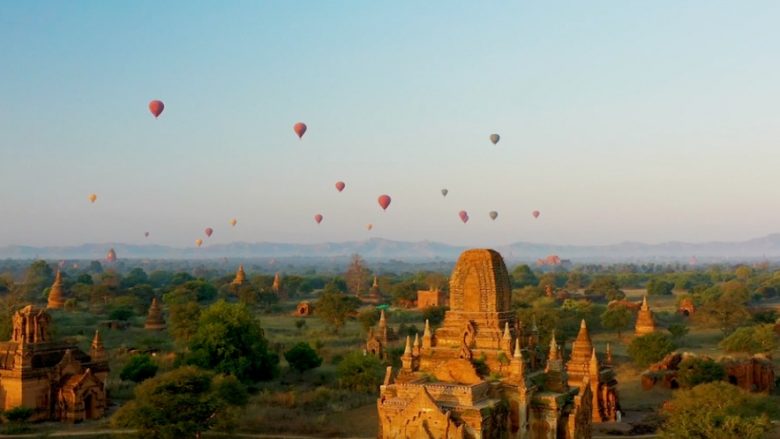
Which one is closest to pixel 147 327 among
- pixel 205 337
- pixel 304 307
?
pixel 304 307

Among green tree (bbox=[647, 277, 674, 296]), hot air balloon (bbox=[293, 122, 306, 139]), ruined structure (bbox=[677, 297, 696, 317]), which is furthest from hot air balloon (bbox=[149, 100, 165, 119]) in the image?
green tree (bbox=[647, 277, 674, 296])

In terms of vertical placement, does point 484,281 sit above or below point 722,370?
above

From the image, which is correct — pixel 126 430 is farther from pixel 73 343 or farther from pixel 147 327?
pixel 147 327

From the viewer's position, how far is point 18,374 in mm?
40156

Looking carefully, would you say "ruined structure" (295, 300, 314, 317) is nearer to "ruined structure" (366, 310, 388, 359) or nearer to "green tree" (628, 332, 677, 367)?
"ruined structure" (366, 310, 388, 359)

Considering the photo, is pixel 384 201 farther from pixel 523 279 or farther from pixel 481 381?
pixel 523 279

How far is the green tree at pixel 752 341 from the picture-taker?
59.5m

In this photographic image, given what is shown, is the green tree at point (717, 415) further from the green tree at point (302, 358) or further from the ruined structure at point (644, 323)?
the ruined structure at point (644, 323)

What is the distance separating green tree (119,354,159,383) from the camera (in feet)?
161

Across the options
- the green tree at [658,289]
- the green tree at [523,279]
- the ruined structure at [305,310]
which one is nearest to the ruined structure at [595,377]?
the ruined structure at [305,310]

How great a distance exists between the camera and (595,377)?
41656 mm

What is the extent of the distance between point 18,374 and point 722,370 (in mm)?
42787

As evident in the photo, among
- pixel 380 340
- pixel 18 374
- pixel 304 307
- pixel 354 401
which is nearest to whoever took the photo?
pixel 18 374

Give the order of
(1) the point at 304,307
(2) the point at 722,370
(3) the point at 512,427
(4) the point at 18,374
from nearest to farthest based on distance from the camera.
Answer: (3) the point at 512,427, (4) the point at 18,374, (2) the point at 722,370, (1) the point at 304,307
